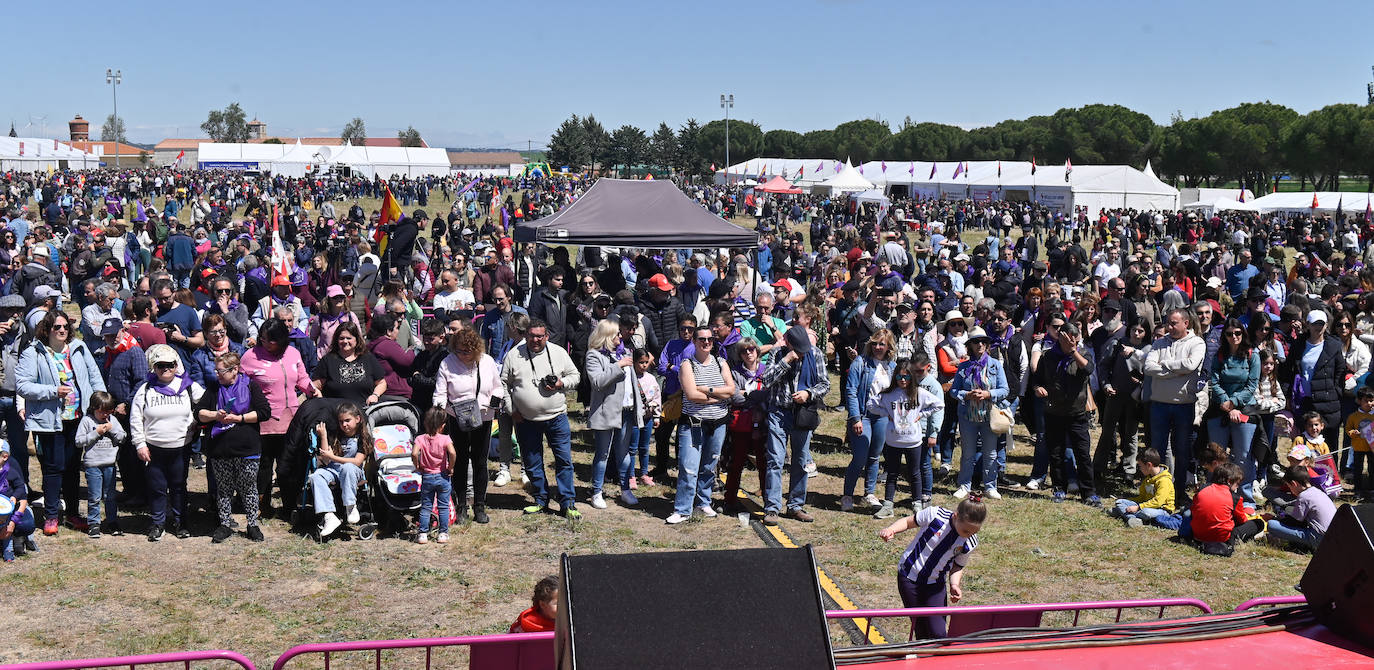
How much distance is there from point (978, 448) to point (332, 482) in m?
4.96

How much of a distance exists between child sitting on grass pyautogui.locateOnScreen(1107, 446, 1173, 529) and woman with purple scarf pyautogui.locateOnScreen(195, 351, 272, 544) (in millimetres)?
6364

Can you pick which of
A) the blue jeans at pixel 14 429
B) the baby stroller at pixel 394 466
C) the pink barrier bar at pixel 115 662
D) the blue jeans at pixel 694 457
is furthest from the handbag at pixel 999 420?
the blue jeans at pixel 14 429

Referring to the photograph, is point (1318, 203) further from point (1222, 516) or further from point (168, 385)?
point (168, 385)

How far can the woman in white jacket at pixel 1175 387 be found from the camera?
8617mm

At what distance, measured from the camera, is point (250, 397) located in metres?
7.68

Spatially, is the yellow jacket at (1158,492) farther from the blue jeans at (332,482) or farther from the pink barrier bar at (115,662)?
the pink barrier bar at (115,662)

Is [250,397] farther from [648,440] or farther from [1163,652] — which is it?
[1163,652]

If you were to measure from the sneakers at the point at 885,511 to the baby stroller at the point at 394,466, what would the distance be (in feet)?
11.2

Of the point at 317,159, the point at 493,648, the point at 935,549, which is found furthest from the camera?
the point at 317,159

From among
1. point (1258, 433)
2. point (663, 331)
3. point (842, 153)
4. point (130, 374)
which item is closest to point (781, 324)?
point (663, 331)

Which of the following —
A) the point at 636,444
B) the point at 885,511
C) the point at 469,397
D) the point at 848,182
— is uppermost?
the point at 848,182

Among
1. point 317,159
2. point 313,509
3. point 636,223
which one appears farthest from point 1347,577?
point 317,159

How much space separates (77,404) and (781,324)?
18.6 feet

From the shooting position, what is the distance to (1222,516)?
311 inches
